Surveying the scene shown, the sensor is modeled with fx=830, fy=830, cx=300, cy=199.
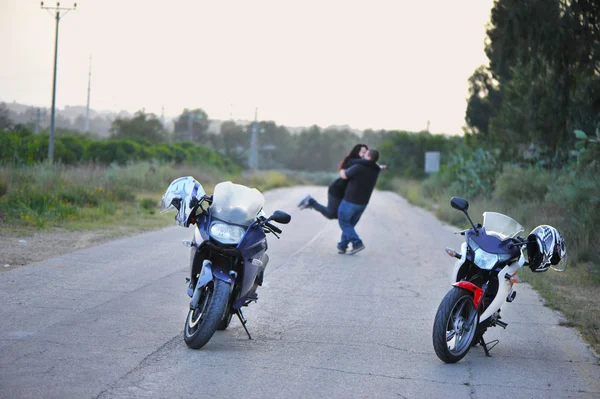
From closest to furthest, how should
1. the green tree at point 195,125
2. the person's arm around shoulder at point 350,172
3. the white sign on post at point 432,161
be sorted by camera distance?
the person's arm around shoulder at point 350,172, the white sign on post at point 432,161, the green tree at point 195,125

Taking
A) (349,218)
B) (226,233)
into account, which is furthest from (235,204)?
(349,218)

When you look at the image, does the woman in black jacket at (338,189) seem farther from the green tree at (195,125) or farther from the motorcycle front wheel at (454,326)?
the green tree at (195,125)

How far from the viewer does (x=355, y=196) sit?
1502cm

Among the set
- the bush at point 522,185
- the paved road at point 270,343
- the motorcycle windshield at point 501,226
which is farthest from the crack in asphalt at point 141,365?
the bush at point 522,185

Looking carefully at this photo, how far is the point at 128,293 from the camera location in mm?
Result: 9562

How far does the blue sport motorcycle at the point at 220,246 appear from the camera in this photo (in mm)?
6949

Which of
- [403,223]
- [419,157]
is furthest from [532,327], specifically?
[419,157]

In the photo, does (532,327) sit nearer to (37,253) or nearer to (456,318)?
(456,318)

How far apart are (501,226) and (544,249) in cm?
43

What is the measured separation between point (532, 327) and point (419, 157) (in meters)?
56.7

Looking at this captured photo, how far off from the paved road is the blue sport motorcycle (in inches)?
14.2

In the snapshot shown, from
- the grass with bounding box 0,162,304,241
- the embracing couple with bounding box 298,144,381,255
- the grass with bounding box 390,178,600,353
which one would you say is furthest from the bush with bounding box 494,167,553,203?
the grass with bounding box 0,162,304,241

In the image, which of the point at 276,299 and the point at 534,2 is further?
the point at 534,2

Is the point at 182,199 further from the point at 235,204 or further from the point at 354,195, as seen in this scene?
the point at 354,195
